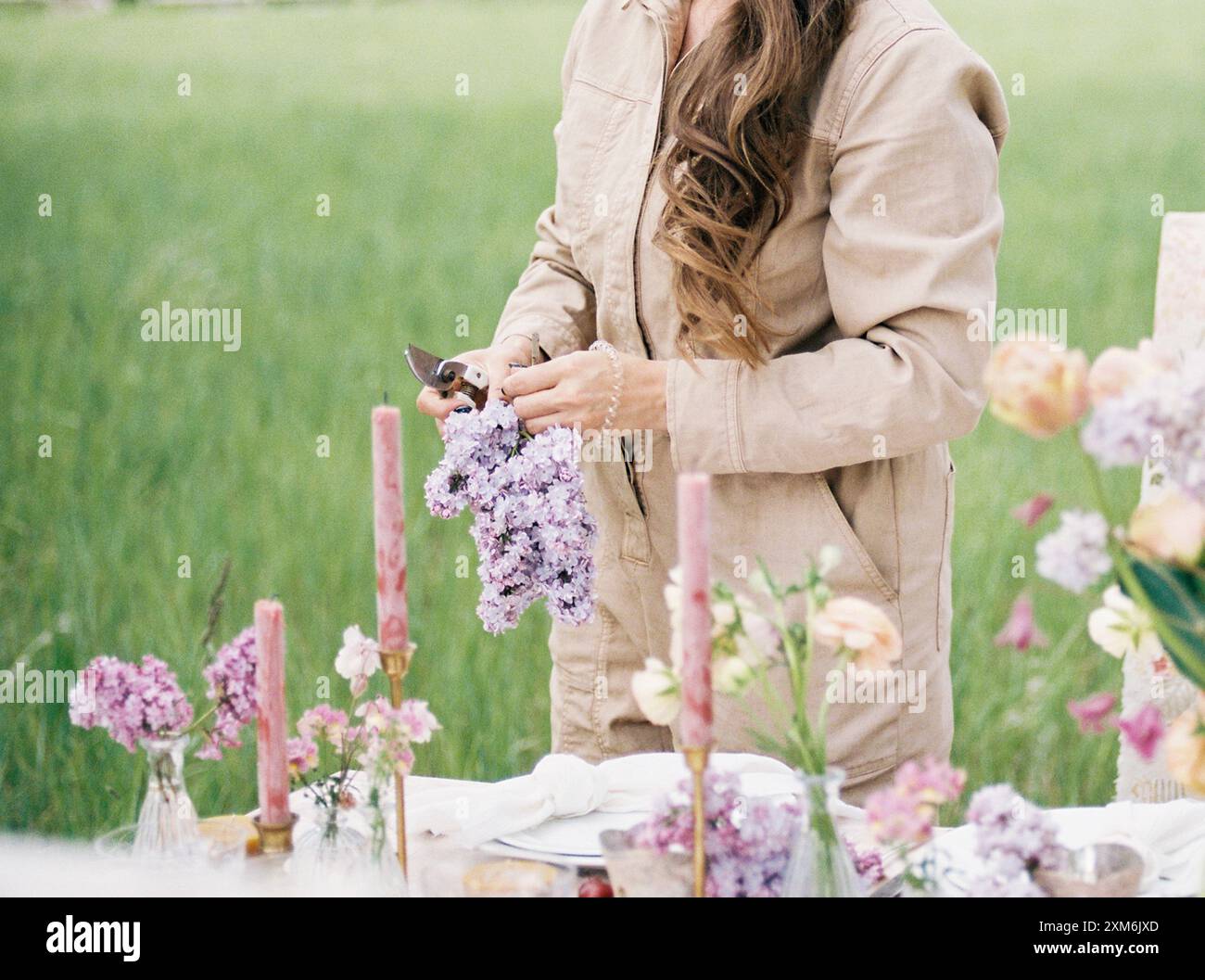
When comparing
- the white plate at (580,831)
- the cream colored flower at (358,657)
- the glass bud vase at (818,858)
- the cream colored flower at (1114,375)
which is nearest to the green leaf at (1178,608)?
the cream colored flower at (1114,375)

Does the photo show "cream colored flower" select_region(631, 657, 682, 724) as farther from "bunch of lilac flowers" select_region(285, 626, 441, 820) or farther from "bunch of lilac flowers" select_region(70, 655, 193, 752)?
"bunch of lilac flowers" select_region(70, 655, 193, 752)

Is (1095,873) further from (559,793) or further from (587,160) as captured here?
(587,160)

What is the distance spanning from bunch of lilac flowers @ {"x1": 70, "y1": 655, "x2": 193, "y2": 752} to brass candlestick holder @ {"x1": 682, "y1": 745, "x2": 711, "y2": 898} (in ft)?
1.49

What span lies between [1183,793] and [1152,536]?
47.1 inches

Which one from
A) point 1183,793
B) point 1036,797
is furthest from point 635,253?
point 1036,797

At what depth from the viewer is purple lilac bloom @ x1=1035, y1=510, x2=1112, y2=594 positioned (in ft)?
3.15

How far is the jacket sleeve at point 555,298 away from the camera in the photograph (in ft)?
6.33

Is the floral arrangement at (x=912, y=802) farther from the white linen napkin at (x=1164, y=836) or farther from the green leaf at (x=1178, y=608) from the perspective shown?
the white linen napkin at (x=1164, y=836)

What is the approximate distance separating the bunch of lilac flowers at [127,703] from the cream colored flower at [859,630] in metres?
0.56

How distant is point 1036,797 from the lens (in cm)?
319

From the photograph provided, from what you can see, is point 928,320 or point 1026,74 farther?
point 1026,74

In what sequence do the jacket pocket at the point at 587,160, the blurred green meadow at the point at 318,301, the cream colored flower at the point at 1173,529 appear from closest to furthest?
the cream colored flower at the point at 1173,529 → the jacket pocket at the point at 587,160 → the blurred green meadow at the point at 318,301

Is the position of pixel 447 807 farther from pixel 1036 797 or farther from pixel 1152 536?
pixel 1036 797

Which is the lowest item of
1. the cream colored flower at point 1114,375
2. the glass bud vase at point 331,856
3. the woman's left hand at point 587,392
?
the glass bud vase at point 331,856
